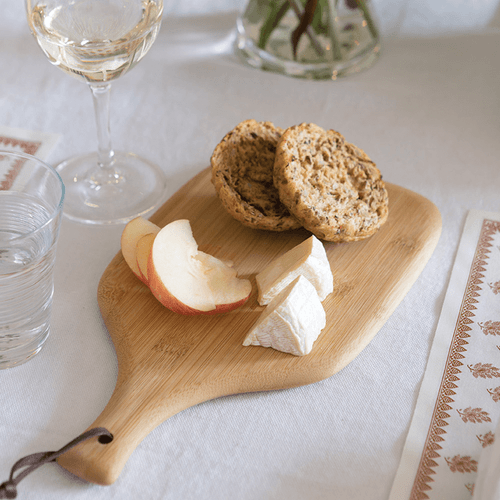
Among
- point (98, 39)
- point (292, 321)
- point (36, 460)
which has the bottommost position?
point (36, 460)

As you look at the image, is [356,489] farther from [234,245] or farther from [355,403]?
[234,245]

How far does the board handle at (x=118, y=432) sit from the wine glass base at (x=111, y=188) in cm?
53

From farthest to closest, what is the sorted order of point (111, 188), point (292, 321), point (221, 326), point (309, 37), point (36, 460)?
point (309, 37) < point (111, 188) < point (221, 326) < point (292, 321) < point (36, 460)

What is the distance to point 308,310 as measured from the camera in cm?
114

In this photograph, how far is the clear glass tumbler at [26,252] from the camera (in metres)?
1.05

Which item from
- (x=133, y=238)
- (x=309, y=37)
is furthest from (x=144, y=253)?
(x=309, y=37)

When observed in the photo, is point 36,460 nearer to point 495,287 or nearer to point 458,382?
point 458,382

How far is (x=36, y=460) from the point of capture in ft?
3.26

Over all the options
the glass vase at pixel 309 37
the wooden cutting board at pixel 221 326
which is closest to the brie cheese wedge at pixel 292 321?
the wooden cutting board at pixel 221 326

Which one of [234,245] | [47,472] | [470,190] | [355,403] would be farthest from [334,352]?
[470,190]

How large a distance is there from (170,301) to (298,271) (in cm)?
25

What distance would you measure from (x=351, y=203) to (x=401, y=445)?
0.53m

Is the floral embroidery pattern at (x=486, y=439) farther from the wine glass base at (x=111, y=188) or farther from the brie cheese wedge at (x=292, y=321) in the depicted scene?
the wine glass base at (x=111, y=188)

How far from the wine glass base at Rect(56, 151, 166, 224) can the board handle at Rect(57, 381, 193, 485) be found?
0.53 m
